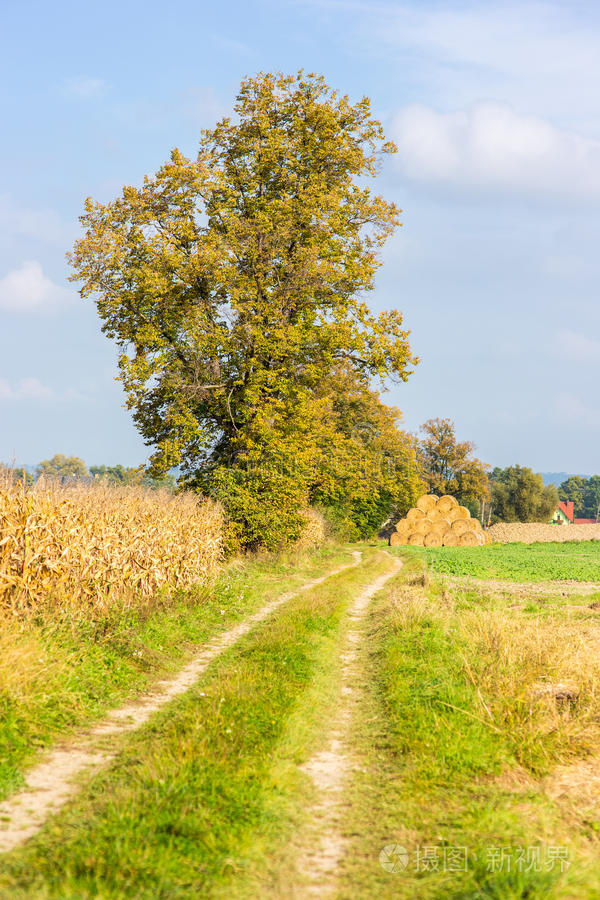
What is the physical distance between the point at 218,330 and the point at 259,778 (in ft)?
67.7

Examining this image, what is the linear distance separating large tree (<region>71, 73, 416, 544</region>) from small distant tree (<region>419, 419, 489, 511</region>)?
61686 millimetres

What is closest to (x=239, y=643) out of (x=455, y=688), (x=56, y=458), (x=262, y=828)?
(x=455, y=688)

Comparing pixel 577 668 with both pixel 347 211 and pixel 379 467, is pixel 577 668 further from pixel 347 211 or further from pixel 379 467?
pixel 379 467

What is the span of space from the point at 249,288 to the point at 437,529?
124 feet

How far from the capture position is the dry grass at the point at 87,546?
1091 centimetres

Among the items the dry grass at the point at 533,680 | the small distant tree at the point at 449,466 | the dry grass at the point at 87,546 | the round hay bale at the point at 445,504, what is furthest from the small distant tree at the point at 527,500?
the dry grass at the point at 533,680

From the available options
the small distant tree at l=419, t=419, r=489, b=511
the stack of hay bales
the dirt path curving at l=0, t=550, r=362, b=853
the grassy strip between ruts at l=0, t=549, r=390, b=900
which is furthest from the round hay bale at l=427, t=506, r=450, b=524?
the grassy strip between ruts at l=0, t=549, r=390, b=900

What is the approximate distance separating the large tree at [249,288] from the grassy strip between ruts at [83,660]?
10947mm

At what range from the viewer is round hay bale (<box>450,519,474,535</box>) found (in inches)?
2318

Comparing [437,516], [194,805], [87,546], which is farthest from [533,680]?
[437,516]

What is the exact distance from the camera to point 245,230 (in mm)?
26672

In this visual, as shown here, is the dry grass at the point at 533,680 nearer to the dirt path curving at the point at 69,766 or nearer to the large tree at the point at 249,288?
the dirt path curving at the point at 69,766

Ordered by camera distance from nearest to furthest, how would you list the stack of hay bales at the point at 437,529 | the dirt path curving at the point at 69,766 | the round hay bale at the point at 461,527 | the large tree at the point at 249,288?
the dirt path curving at the point at 69,766 < the large tree at the point at 249,288 < the stack of hay bales at the point at 437,529 < the round hay bale at the point at 461,527

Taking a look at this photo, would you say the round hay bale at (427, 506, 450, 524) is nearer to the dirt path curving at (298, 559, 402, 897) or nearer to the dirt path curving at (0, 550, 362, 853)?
the dirt path curving at (298, 559, 402, 897)
